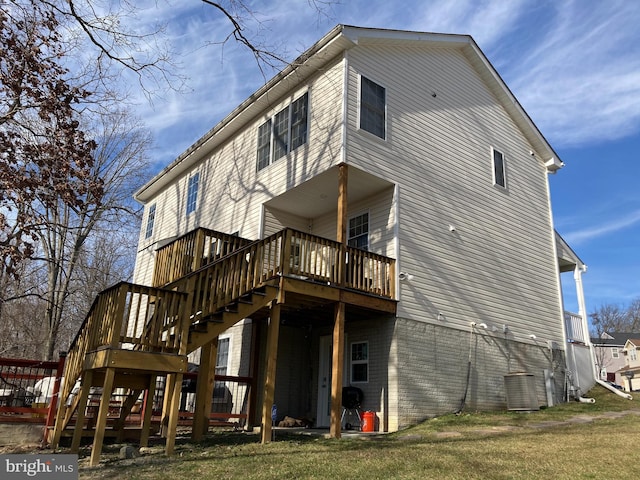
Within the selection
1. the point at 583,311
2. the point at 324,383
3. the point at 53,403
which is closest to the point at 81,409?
the point at 53,403

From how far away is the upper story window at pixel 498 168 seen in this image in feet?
53.3

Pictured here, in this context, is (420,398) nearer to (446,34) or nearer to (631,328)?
(446,34)

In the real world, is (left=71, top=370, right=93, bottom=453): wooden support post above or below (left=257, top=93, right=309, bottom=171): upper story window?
below

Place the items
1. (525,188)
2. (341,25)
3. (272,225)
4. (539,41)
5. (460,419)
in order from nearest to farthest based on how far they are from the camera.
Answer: (460,419), (341,25), (539,41), (272,225), (525,188)

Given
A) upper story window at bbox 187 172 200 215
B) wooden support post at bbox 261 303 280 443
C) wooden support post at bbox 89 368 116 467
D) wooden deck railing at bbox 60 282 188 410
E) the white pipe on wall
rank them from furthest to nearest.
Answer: upper story window at bbox 187 172 200 215, the white pipe on wall, wooden support post at bbox 261 303 280 443, wooden deck railing at bbox 60 282 188 410, wooden support post at bbox 89 368 116 467

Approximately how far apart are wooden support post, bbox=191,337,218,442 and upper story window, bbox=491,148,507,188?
32.7 feet

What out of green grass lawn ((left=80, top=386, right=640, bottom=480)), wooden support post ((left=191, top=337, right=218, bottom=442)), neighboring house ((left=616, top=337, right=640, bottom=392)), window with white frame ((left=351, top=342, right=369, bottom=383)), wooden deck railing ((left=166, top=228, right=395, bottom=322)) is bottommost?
green grass lawn ((left=80, top=386, right=640, bottom=480))

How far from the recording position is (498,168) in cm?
1645

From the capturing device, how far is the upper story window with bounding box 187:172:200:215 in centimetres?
1862

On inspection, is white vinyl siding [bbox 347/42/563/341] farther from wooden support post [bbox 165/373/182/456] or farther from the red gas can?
wooden support post [bbox 165/373/182/456]

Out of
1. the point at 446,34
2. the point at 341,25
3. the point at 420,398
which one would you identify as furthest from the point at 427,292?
the point at 446,34

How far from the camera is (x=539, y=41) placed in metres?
13.5

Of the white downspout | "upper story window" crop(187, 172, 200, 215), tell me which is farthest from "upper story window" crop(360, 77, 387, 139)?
the white downspout

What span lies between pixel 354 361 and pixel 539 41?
9.33 meters
